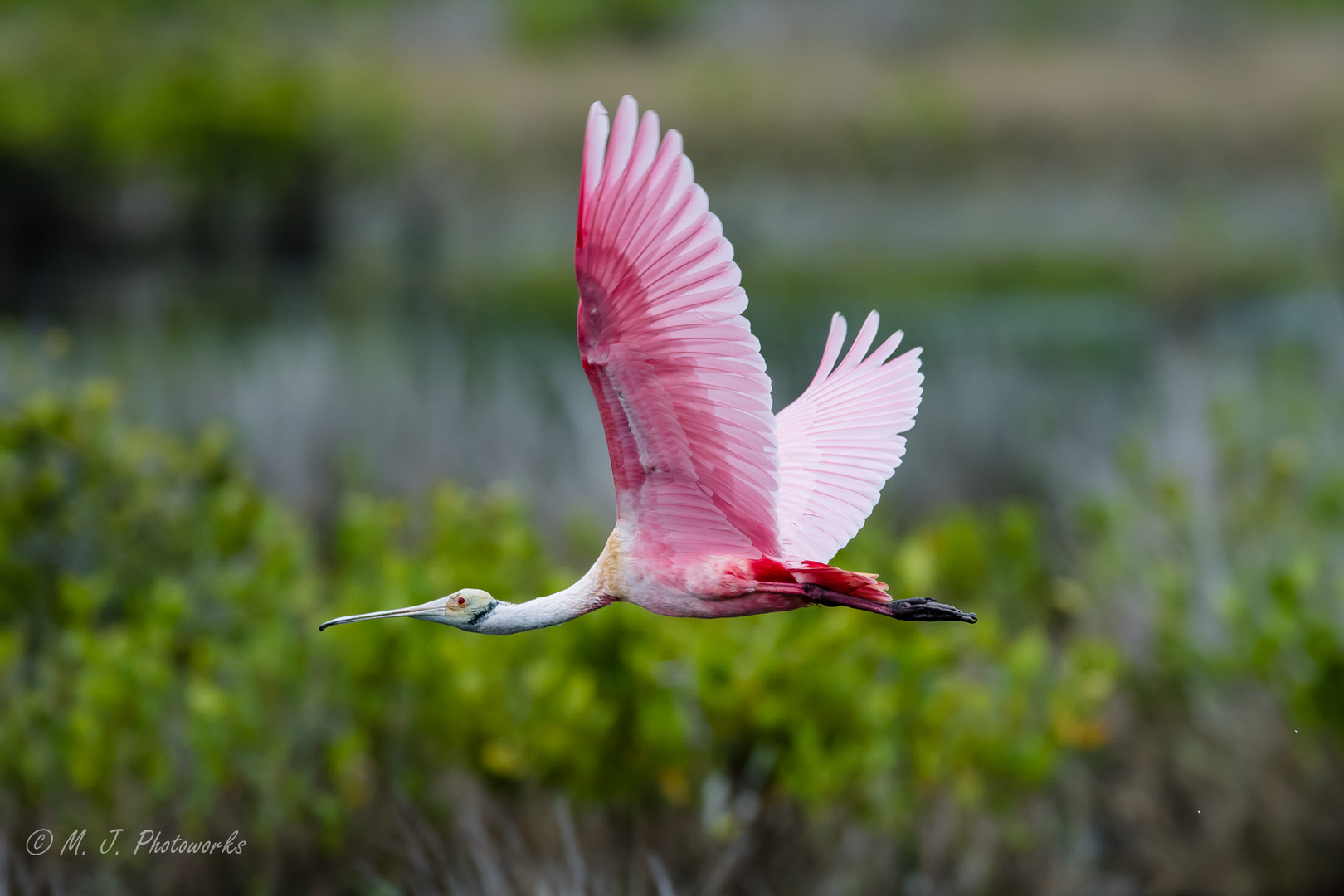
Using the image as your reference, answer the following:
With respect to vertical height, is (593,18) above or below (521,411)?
above

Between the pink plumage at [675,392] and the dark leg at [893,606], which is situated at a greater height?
the pink plumage at [675,392]

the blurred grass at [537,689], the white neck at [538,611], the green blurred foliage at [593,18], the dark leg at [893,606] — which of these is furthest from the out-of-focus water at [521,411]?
the green blurred foliage at [593,18]

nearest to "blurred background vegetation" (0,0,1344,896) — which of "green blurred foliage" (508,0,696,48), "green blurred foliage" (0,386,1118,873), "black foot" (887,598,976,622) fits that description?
"green blurred foliage" (0,386,1118,873)

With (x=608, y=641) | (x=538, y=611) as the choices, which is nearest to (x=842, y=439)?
(x=538, y=611)

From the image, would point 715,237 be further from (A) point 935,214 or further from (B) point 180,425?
(A) point 935,214

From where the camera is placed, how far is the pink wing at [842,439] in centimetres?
167

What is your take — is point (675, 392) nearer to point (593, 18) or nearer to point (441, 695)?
point (441, 695)

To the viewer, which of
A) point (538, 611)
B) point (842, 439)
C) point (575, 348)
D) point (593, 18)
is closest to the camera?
point (538, 611)

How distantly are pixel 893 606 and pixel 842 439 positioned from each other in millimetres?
323

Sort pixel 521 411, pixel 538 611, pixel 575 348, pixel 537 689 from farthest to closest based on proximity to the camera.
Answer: pixel 575 348
pixel 521 411
pixel 537 689
pixel 538 611

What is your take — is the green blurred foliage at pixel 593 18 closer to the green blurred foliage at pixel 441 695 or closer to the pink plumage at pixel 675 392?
the green blurred foliage at pixel 441 695

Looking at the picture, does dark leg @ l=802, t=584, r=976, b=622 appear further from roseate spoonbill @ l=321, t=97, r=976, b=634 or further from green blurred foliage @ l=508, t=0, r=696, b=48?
green blurred foliage @ l=508, t=0, r=696, b=48

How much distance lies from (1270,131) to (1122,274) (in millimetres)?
11320

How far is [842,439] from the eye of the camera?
5.68 feet
